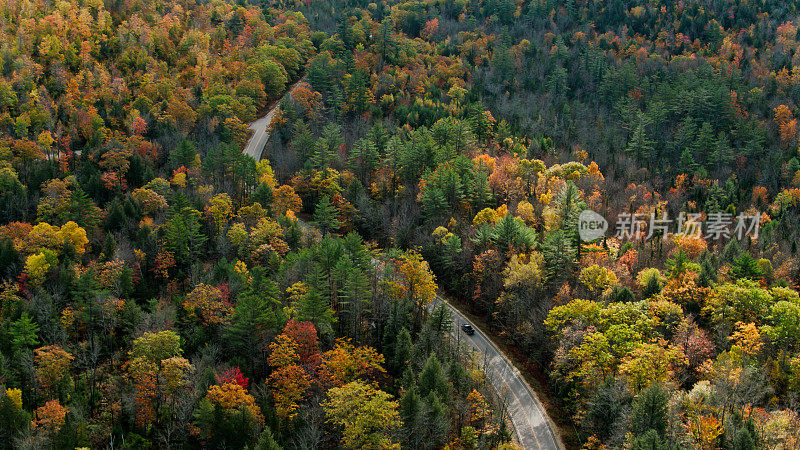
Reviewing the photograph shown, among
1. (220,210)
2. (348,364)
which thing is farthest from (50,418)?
(220,210)

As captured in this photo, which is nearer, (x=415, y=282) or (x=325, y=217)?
(x=415, y=282)

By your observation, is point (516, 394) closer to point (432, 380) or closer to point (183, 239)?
point (432, 380)

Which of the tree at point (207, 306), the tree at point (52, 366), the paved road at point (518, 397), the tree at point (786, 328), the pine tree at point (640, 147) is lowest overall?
the tree at point (52, 366)

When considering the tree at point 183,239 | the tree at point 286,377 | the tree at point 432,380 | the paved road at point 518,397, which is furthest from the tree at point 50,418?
the paved road at point 518,397

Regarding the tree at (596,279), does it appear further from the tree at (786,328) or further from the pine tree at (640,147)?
the pine tree at (640,147)

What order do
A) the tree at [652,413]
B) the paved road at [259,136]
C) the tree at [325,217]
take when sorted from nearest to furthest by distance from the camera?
the tree at [652,413]
the tree at [325,217]
the paved road at [259,136]

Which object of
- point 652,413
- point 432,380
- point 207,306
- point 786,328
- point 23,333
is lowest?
point 23,333

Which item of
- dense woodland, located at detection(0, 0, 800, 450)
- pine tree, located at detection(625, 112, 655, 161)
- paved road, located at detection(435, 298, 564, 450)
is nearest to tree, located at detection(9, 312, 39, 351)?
dense woodland, located at detection(0, 0, 800, 450)
